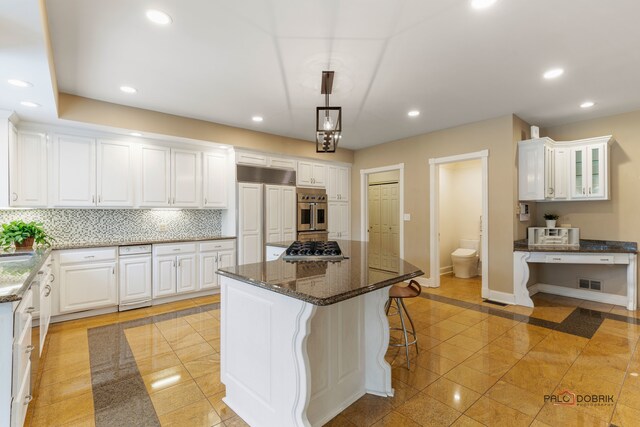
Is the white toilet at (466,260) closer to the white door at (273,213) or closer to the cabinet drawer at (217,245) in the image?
the white door at (273,213)

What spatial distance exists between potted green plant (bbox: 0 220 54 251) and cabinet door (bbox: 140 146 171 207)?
1124 millimetres

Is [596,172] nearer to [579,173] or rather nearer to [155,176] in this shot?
[579,173]

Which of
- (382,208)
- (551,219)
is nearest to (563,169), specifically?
(551,219)

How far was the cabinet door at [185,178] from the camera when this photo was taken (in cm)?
444

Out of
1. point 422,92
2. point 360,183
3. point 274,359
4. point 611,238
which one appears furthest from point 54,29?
point 611,238

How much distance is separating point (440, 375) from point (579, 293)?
3.60 meters

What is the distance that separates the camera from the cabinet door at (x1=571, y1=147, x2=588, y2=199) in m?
4.20

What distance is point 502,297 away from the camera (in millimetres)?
4316

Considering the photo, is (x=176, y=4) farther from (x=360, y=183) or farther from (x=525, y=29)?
(x=360, y=183)

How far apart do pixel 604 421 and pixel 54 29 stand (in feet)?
15.1

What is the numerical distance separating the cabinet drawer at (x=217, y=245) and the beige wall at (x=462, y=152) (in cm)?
307

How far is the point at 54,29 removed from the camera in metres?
2.24

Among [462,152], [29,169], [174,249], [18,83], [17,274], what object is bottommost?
[174,249]

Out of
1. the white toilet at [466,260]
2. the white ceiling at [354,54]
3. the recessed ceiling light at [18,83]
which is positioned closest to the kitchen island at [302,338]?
the white ceiling at [354,54]
